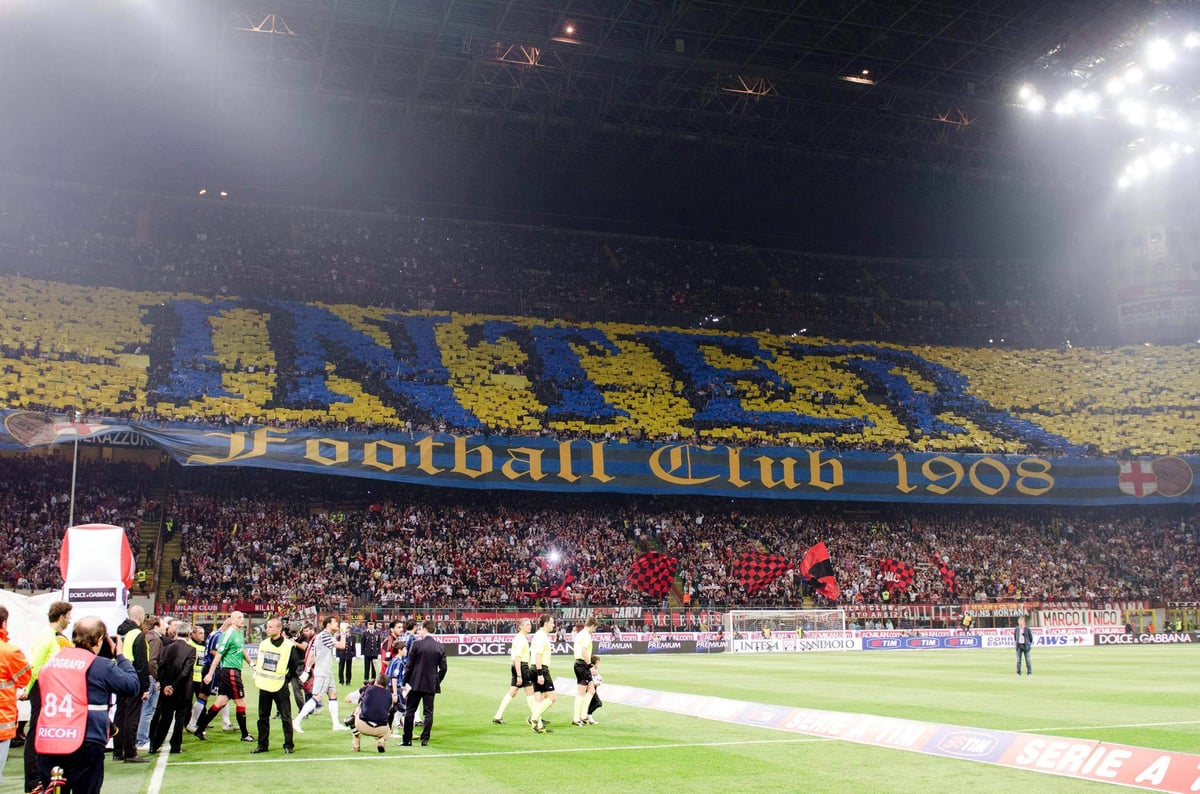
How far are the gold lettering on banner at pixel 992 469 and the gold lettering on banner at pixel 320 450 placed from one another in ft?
94.8

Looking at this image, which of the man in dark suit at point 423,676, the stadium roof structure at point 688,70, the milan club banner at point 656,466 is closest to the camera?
the man in dark suit at point 423,676

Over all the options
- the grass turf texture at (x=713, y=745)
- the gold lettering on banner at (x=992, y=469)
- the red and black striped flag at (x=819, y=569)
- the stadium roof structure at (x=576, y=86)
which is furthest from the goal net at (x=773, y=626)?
the stadium roof structure at (x=576, y=86)

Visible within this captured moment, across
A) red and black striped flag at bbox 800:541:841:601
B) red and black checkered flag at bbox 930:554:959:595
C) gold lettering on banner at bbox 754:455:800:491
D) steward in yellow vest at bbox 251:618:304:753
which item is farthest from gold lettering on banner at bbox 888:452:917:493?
steward in yellow vest at bbox 251:618:304:753

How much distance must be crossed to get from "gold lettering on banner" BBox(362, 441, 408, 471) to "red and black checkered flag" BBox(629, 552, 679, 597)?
10.7 meters

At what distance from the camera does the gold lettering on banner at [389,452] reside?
4347 cm

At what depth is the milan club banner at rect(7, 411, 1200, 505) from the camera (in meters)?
41.1

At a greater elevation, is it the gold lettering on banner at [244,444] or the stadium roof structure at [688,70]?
the stadium roof structure at [688,70]

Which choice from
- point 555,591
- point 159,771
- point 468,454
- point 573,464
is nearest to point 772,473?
point 573,464

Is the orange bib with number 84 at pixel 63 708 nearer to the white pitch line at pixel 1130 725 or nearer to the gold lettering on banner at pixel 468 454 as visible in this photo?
the white pitch line at pixel 1130 725

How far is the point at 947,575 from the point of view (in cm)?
4762

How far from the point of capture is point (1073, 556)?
165 feet

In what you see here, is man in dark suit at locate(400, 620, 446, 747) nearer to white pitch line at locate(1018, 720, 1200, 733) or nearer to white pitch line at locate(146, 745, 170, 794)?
white pitch line at locate(146, 745, 170, 794)

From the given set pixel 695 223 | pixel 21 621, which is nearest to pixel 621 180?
pixel 695 223

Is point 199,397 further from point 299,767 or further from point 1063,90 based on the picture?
point 1063,90
